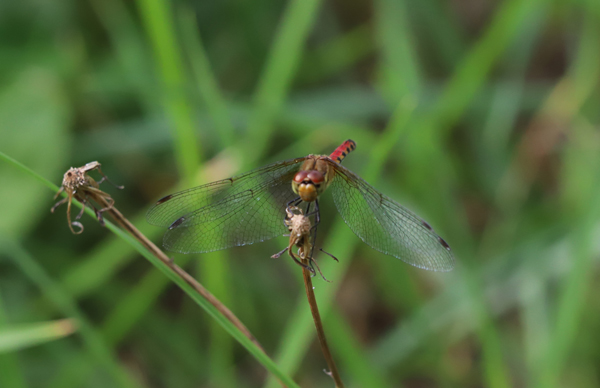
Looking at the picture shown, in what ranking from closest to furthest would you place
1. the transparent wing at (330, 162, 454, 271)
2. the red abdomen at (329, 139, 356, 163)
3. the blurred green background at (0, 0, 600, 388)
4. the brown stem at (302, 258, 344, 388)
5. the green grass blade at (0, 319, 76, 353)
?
the brown stem at (302, 258, 344, 388), the transparent wing at (330, 162, 454, 271), the green grass blade at (0, 319, 76, 353), the red abdomen at (329, 139, 356, 163), the blurred green background at (0, 0, 600, 388)

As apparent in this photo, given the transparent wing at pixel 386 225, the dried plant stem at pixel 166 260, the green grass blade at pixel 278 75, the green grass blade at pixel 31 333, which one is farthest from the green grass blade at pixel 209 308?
the green grass blade at pixel 278 75

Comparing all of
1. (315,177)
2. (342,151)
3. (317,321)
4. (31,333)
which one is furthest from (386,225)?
(31,333)

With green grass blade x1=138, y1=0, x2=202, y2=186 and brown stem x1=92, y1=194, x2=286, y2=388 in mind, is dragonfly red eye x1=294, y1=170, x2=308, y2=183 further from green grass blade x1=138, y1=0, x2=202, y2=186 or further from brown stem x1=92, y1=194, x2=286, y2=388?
green grass blade x1=138, y1=0, x2=202, y2=186

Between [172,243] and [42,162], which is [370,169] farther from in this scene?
[42,162]

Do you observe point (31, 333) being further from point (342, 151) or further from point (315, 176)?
point (342, 151)

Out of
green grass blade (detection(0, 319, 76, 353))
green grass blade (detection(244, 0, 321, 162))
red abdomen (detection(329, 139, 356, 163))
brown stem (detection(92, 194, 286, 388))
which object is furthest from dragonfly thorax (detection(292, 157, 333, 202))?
green grass blade (detection(244, 0, 321, 162))

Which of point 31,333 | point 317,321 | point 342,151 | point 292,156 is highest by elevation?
point 292,156
